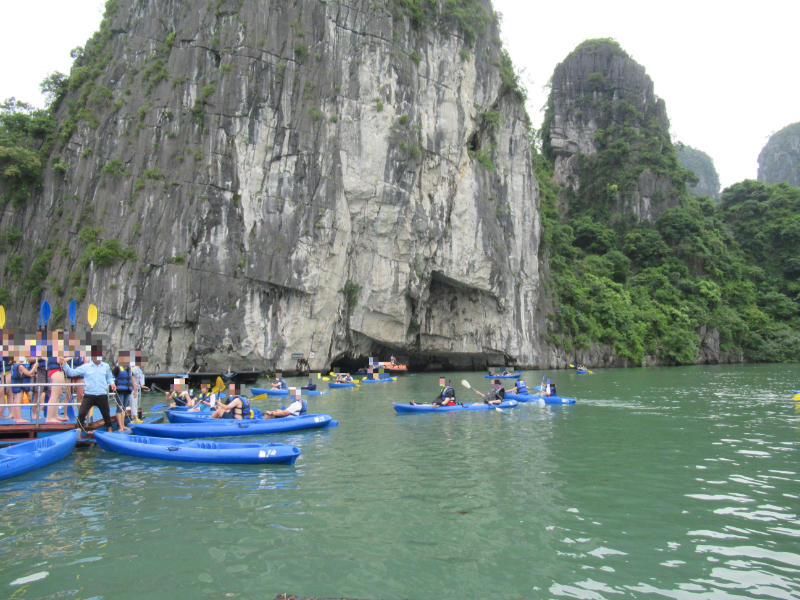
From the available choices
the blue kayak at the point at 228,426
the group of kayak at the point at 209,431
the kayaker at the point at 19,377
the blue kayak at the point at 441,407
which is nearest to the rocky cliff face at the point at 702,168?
the group of kayak at the point at 209,431

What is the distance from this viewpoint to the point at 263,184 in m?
29.5

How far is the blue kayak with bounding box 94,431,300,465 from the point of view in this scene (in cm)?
886

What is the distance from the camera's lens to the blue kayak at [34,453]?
8.05 m

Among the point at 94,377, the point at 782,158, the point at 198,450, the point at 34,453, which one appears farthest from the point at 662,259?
the point at 782,158

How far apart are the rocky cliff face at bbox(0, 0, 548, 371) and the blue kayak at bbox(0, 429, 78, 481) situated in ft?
61.6

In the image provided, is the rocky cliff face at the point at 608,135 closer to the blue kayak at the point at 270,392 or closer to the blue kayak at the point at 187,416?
the blue kayak at the point at 270,392

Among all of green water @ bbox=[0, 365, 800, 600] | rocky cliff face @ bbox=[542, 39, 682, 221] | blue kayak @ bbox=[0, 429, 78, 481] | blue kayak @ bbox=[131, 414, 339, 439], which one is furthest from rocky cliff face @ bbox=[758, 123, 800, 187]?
blue kayak @ bbox=[0, 429, 78, 481]

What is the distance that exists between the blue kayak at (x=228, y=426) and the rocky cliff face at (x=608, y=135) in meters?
55.4

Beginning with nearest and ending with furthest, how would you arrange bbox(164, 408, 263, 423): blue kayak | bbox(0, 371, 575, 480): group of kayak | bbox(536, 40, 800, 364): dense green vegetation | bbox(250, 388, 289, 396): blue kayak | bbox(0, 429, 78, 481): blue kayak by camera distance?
1. bbox(0, 429, 78, 481): blue kayak
2. bbox(0, 371, 575, 480): group of kayak
3. bbox(164, 408, 263, 423): blue kayak
4. bbox(250, 388, 289, 396): blue kayak
5. bbox(536, 40, 800, 364): dense green vegetation

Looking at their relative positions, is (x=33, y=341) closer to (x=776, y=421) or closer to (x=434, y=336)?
(x=776, y=421)

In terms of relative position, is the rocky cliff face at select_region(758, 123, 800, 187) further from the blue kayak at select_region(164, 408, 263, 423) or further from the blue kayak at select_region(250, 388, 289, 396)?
the blue kayak at select_region(164, 408, 263, 423)

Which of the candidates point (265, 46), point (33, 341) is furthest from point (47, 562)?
point (265, 46)

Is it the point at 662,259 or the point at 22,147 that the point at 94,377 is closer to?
the point at 22,147

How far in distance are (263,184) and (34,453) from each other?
910 inches
